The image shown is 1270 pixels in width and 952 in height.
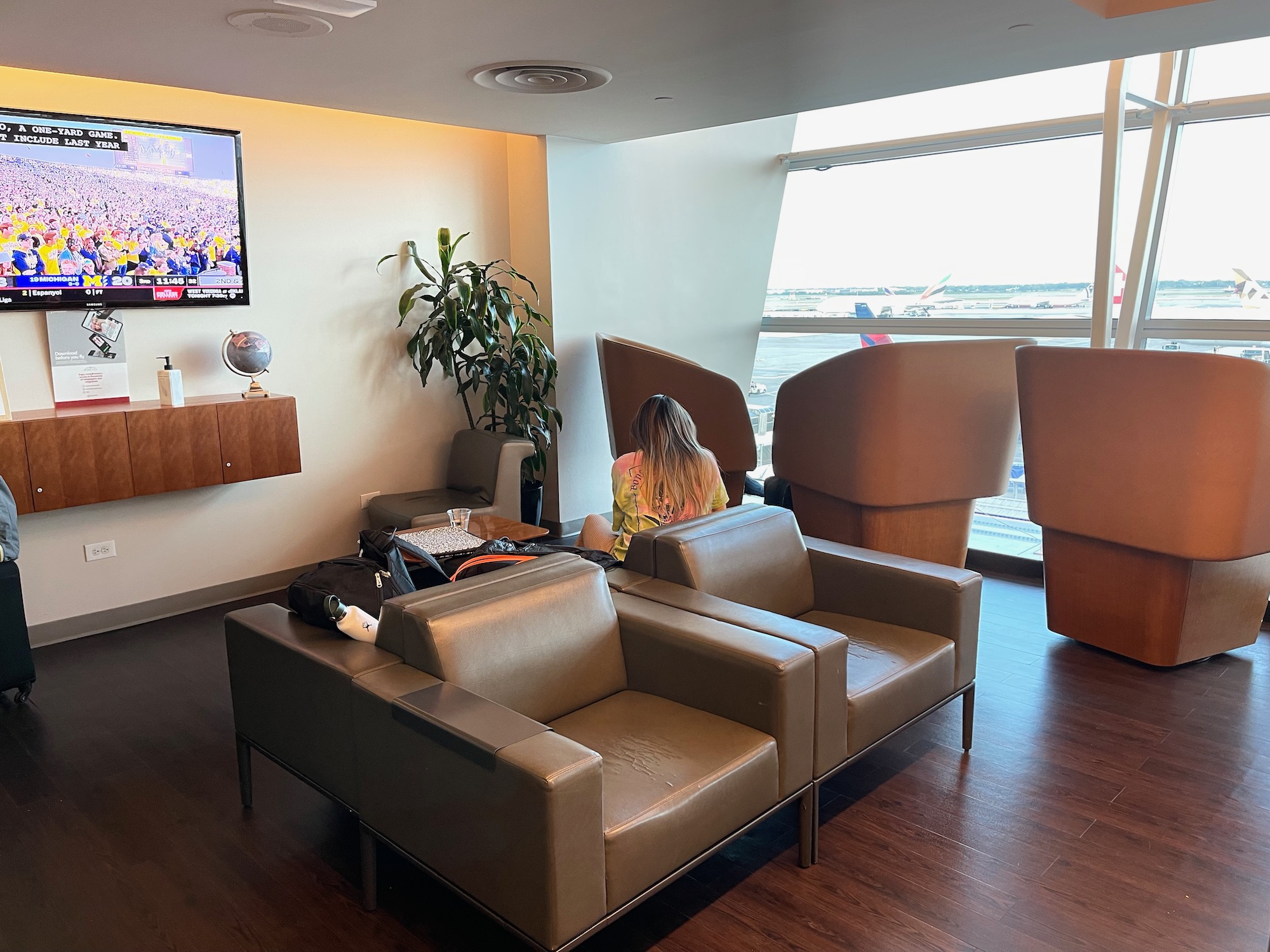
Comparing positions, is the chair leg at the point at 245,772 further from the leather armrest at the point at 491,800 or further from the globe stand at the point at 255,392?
the globe stand at the point at 255,392

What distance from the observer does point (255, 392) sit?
15.3 feet

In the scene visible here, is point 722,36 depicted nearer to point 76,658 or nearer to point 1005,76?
point 1005,76

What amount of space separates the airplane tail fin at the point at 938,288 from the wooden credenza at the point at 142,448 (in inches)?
154

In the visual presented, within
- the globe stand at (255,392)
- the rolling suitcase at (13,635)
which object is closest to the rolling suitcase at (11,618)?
the rolling suitcase at (13,635)

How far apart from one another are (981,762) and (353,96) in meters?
Answer: 3.83

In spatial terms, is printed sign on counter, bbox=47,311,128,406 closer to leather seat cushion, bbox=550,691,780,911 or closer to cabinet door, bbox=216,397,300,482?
cabinet door, bbox=216,397,300,482

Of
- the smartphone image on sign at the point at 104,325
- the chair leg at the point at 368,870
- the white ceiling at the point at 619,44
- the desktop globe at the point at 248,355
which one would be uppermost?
the white ceiling at the point at 619,44

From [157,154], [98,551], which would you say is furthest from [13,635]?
[157,154]

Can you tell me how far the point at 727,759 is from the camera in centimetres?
226

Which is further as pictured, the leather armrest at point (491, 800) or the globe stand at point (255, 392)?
the globe stand at point (255, 392)

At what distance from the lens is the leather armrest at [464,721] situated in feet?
6.31

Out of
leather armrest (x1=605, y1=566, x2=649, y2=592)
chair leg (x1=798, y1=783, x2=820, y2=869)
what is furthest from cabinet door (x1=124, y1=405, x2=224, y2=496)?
chair leg (x1=798, y1=783, x2=820, y2=869)

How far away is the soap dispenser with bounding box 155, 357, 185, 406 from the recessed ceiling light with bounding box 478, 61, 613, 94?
6.42 feet

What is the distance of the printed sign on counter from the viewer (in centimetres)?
418
